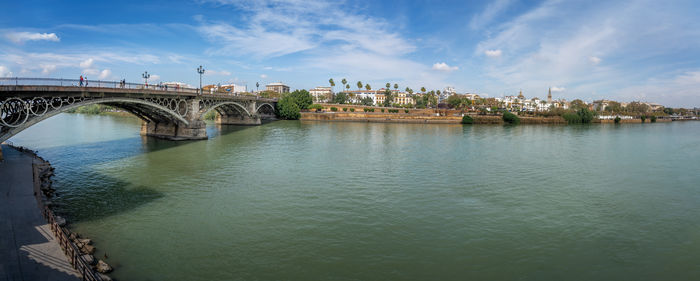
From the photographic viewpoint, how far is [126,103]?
3312 cm

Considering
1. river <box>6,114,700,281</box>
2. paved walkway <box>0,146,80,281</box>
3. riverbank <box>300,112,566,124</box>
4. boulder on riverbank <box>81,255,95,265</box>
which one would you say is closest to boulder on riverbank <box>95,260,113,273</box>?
boulder on riverbank <box>81,255,95,265</box>

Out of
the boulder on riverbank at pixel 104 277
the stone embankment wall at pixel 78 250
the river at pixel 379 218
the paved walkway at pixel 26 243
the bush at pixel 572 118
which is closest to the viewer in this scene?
the paved walkway at pixel 26 243

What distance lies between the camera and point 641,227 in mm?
15008

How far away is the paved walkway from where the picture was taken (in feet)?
27.7

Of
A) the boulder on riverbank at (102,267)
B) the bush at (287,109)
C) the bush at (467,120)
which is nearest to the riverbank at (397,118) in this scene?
the bush at (467,120)

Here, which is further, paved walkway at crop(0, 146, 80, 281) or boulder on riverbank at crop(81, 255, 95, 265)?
boulder on riverbank at crop(81, 255, 95, 265)

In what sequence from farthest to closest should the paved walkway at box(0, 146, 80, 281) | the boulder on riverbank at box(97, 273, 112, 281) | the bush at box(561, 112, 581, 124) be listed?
the bush at box(561, 112, 581, 124) → the boulder on riverbank at box(97, 273, 112, 281) → the paved walkway at box(0, 146, 80, 281)

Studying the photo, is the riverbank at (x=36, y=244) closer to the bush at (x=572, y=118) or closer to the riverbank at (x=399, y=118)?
the riverbank at (x=399, y=118)

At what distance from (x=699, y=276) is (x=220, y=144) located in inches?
1536

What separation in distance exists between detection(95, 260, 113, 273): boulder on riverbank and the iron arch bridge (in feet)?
53.1

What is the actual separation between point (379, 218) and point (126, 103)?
29.5 m

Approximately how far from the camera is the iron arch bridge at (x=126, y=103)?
68.5 ft

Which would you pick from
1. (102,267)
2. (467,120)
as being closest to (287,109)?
(467,120)

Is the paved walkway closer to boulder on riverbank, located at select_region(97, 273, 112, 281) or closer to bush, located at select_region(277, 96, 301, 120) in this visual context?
boulder on riverbank, located at select_region(97, 273, 112, 281)
